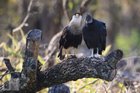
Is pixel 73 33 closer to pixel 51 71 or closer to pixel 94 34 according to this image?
pixel 94 34

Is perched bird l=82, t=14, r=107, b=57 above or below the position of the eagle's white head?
below

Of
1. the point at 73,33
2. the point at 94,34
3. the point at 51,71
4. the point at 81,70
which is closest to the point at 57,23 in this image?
the point at 94,34

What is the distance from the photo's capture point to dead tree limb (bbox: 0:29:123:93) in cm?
604

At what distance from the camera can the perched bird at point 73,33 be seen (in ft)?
24.2

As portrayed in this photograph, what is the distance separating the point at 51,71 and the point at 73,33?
3.92 ft

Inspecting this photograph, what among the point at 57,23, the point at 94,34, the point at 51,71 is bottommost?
the point at 57,23

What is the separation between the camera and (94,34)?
24.7 ft

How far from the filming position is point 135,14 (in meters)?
20.3

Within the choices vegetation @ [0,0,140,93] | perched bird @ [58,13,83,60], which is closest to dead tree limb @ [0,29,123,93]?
perched bird @ [58,13,83,60]

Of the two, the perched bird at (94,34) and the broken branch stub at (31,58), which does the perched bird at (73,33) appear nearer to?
the perched bird at (94,34)

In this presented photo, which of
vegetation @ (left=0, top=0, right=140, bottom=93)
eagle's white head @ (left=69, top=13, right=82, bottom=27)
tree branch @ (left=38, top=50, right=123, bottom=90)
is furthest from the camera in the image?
vegetation @ (left=0, top=0, right=140, bottom=93)

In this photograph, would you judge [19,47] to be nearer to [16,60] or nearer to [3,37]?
[16,60]

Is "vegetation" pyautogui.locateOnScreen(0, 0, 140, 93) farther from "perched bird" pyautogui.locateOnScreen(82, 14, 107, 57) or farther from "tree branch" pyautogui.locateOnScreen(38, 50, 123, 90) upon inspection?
"tree branch" pyautogui.locateOnScreen(38, 50, 123, 90)

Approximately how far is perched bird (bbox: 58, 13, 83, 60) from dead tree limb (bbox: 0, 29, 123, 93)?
1.13m
